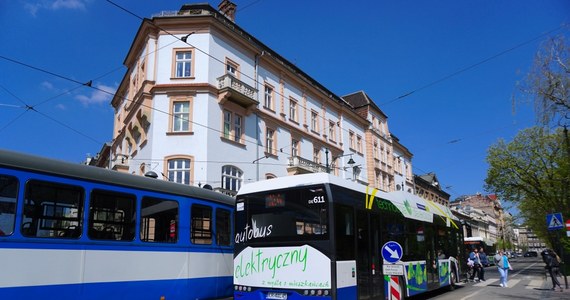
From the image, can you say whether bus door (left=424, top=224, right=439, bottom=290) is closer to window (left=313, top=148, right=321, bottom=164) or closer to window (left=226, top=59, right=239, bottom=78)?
window (left=226, top=59, right=239, bottom=78)

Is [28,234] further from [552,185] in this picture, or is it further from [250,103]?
[552,185]

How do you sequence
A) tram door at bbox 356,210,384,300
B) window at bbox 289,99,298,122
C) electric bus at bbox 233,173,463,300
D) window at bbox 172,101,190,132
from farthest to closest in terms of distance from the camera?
window at bbox 289,99,298,122
window at bbox 172,101,190,132
tram door at bbox 356,210,384,300
electric bus at bbox 233,173,463,300

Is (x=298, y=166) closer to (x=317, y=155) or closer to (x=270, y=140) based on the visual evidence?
(x=270, y=140)

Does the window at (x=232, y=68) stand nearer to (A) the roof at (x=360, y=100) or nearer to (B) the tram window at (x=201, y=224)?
(B) the tram window at (x=201, y=224)

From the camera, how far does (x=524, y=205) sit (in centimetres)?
4319

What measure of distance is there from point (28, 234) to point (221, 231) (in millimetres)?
5079

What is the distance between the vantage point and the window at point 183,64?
2619 cm

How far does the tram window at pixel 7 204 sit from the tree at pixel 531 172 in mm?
35678

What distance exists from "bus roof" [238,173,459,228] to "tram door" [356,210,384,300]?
717 mm

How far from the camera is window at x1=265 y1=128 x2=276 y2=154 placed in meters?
30.2

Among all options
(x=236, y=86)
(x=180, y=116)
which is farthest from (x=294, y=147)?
(x=180, y=116)

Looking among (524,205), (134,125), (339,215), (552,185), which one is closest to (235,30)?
(134,125)

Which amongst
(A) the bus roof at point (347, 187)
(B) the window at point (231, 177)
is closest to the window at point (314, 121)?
(B) the window at point (231, 177)

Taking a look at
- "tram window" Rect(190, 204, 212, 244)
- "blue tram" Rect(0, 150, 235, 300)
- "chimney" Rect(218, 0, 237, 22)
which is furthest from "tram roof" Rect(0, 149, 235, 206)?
"chimney" Rect(218, 0, 237, 22)
